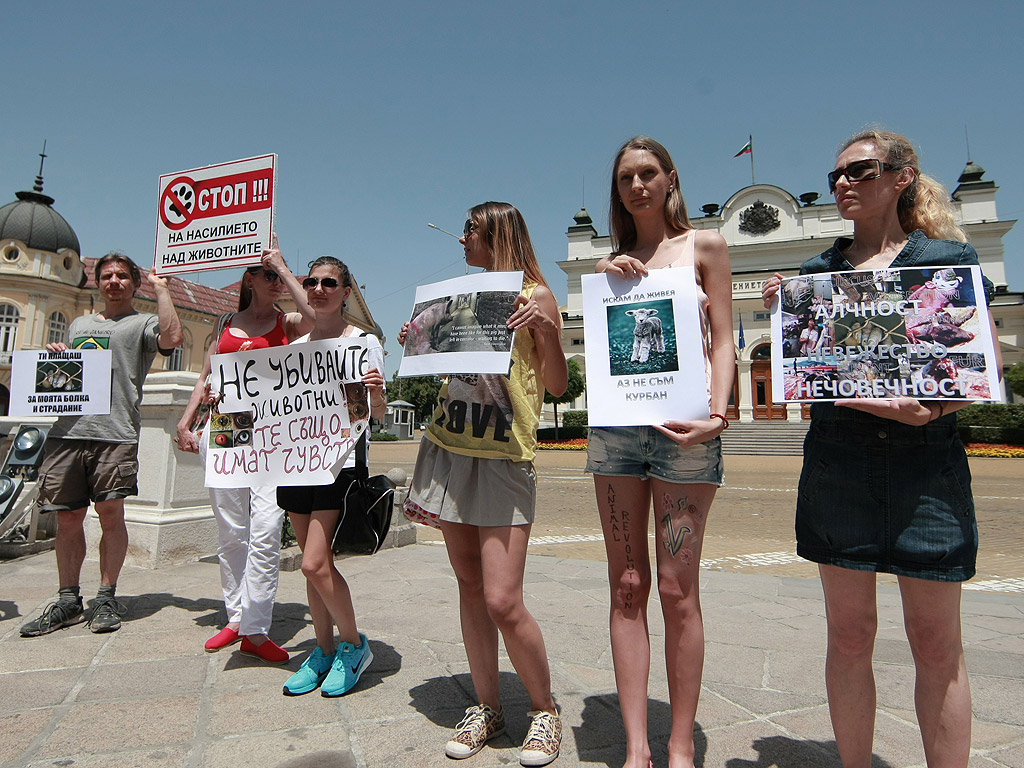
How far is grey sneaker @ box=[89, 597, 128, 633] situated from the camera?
12.6 feet

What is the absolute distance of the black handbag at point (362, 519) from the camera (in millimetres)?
3010

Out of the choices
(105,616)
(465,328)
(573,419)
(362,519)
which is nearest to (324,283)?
(465,328)

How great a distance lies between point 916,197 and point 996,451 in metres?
29.8

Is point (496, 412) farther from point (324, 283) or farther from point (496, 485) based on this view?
point (324, 283)

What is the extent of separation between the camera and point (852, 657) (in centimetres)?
211

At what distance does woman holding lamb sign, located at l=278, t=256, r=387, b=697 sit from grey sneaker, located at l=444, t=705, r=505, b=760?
70cm

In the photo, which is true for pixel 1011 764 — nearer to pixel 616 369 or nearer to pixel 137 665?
pixel 616 369

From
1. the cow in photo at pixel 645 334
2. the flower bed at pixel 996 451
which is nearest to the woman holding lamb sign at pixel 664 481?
the cow in photo at pixel 645 334

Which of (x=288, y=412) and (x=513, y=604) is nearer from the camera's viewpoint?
(x=513, y=604)

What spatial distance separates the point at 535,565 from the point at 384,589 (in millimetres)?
1667

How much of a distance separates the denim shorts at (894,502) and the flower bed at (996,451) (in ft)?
94.5

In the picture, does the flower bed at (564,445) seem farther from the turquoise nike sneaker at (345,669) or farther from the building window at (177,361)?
the turquoise nike sneaker at (345,669)

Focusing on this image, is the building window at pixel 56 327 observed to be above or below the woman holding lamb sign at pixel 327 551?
above

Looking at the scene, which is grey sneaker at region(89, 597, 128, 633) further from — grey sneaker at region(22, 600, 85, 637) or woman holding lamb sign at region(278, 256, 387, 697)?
woman holding lamb sign at region(278, 256, 387, 697)
